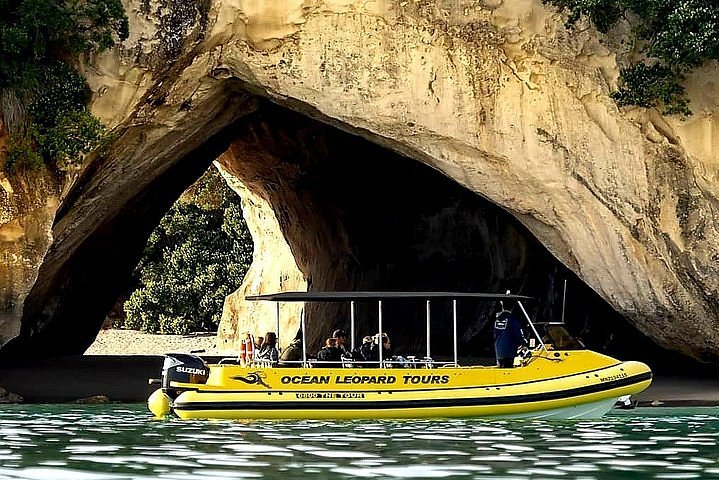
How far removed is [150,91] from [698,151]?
9.41m

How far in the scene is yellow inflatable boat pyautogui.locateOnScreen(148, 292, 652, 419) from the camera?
16.4 metres

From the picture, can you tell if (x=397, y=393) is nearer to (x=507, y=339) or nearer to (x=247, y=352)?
(x=507, y=339)

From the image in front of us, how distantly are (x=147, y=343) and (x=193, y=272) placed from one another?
3.64 metres

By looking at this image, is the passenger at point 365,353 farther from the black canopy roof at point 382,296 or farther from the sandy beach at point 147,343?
the sandy beach at point 147,343

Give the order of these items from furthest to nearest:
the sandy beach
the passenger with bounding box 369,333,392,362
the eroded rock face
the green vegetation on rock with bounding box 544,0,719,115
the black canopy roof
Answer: the sandy beach < the eroded rock face < the green vegetation on rock with bounding box 544,0,719,115 < the passenger with bounding box 369,333,392,362 < the black canopy roof

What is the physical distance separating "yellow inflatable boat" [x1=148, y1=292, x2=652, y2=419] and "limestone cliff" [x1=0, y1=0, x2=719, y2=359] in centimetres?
460

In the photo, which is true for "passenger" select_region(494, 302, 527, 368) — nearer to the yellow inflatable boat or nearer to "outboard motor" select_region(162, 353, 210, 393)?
the yellow inflatable boat

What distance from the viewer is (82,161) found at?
20672 mm

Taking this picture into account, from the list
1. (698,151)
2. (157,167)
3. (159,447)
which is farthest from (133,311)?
(159,447)

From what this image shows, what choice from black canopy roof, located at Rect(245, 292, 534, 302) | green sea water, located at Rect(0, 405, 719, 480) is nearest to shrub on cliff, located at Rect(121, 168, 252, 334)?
black canopy roof, located at Rect(245, 292, 534, 302)

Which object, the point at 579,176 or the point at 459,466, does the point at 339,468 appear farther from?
the point at 579,176

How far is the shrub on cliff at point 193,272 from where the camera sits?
1799 inches

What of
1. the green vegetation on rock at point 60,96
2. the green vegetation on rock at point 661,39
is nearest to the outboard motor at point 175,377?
the green vegetation on rock at point 60,96

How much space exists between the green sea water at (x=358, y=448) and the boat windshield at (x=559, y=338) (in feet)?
4.15
